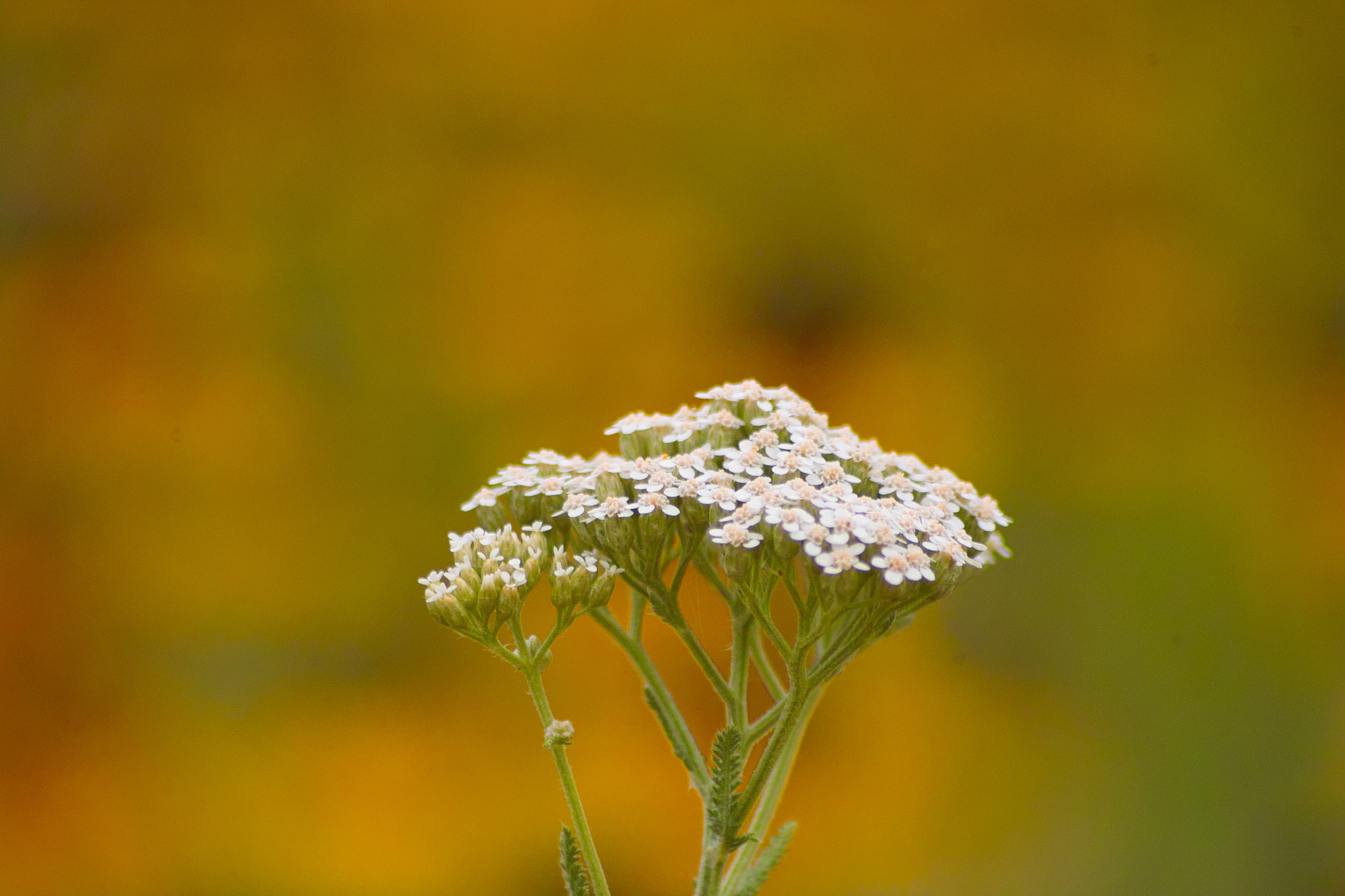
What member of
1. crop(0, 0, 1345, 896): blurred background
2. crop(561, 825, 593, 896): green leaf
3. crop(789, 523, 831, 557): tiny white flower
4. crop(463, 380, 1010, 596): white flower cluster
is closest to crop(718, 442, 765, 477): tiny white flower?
crop(463, 380, 1010, 596): white flower cluster

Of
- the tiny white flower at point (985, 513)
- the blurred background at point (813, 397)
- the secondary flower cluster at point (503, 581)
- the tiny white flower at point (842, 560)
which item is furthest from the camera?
the blurred background at point (813, 397)

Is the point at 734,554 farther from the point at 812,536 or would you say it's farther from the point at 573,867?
the point at 573,867

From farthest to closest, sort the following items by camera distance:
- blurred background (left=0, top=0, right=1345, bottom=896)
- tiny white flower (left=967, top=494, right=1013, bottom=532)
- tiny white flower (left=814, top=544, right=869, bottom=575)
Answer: blurred background (left=0, top=0, right=1345, bottom=896)
tiny white flower (left=967, top=494, right=1013, bottom=532)
tiny white flower (left=814, top=544, right=869, bottom=575)

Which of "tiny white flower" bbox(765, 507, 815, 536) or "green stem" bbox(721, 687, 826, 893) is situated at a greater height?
"tiny white flower" bbox(765, 507, 815, 536)

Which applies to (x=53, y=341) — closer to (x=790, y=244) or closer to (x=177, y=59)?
(x=177, y=59)

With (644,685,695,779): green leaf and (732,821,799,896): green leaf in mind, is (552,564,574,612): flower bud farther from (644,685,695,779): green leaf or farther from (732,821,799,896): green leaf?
(732,821,799,896): green leaf

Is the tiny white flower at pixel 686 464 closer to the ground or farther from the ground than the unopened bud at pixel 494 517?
closer to the ground

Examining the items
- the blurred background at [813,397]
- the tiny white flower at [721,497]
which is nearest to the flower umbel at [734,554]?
the tiny white flower at [721,497]

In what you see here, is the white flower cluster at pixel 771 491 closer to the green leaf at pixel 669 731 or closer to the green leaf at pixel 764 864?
the green leaf at pixel 669 731
